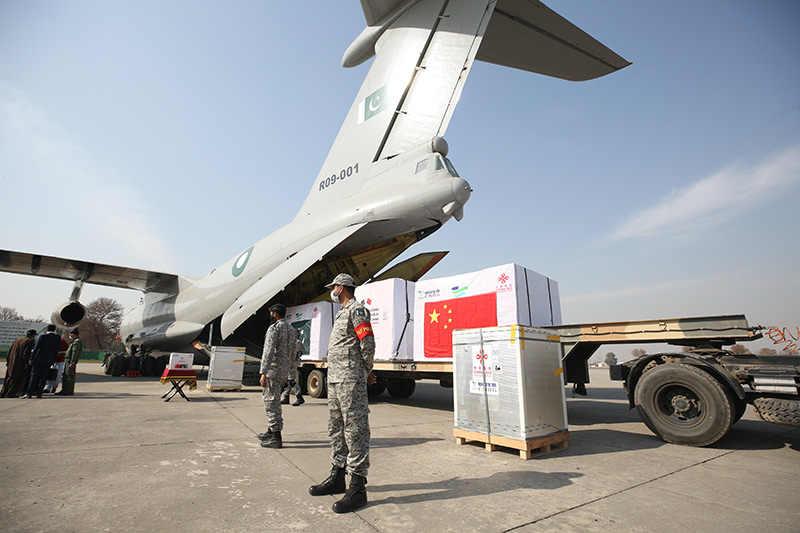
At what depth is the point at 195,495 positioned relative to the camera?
3.01m

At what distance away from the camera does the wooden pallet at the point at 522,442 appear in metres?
4.36

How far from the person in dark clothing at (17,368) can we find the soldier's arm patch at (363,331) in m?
9.62

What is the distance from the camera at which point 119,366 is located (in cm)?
1830

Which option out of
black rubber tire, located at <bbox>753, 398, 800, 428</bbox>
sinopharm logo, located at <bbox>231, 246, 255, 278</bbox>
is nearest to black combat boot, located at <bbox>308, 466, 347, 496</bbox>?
black rubber tire, located at <bbox>753, 398, 800, 428</bbox>

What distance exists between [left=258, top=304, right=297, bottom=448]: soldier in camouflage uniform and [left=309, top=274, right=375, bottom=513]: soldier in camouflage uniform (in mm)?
1687

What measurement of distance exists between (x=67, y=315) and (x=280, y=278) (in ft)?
33.8

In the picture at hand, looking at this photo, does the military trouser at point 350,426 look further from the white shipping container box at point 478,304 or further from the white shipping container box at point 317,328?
the white shipping container box at point 317,328

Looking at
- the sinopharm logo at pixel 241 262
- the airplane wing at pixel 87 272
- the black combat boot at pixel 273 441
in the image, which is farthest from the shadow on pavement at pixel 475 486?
the airplane wing at pixel 87 272

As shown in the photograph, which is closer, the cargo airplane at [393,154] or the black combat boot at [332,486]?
the black combat boot at [332,486]

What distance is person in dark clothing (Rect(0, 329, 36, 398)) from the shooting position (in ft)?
28.2

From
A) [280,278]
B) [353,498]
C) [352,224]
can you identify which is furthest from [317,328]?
[353,498]

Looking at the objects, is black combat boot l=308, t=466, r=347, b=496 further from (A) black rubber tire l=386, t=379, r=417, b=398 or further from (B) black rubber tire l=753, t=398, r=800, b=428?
(A) black rubber tire l=386, t=379, r=417, b=398

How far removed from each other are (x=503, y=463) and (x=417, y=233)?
733 centimetres

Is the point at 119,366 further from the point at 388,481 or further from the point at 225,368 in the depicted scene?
the point at 388,481
